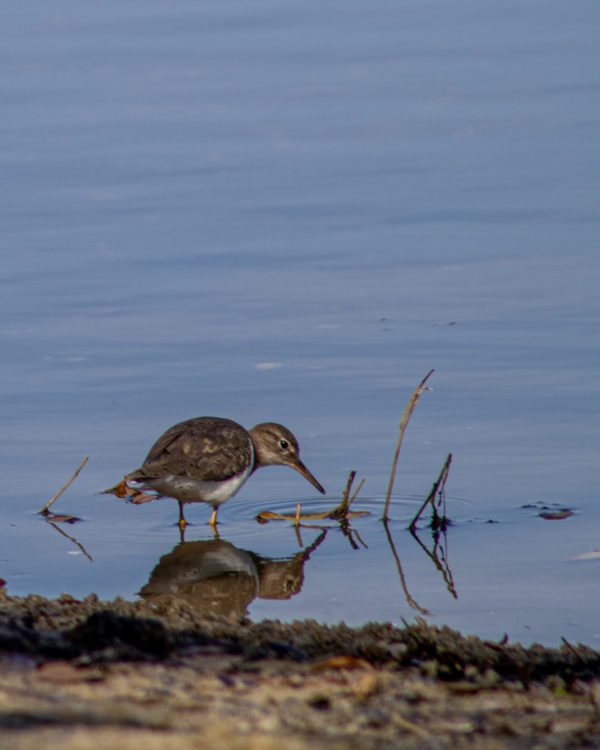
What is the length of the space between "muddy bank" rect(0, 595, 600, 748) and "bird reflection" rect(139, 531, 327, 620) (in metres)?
1.05

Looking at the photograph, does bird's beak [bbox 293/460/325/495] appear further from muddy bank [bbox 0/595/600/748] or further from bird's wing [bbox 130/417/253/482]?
muddy bank [bbox 0/595/600/748]

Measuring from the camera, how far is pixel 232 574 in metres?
7.74

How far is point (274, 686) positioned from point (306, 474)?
4166 mm

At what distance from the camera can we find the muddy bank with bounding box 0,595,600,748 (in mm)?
4207

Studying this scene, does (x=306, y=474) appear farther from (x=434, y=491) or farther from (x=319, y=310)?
(x=319, y=310)

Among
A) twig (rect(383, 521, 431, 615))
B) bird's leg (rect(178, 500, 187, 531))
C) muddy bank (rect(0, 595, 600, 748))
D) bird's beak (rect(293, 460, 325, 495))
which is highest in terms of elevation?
bird's beak (rect(293, 460, 325, 495))

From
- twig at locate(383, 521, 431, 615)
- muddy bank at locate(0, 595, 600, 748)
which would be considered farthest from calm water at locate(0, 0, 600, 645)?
muddy bank at locate(0, 595, 600, 748)

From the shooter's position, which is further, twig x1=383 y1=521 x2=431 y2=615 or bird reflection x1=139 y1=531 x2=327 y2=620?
bird reflection x1=139 y1=531 x2=327 y2=620

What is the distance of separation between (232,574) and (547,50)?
16.4m

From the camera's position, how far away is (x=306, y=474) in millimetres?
9031

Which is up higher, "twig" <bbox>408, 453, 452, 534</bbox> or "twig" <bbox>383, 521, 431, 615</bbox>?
"twig" <bbox>408, 453, 452, 534</bbox>

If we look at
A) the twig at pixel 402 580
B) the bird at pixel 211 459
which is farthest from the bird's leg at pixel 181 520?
the twig at pixel 402 580

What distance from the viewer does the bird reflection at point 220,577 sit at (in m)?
7.38

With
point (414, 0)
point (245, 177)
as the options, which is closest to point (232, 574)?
point (245, 177)
